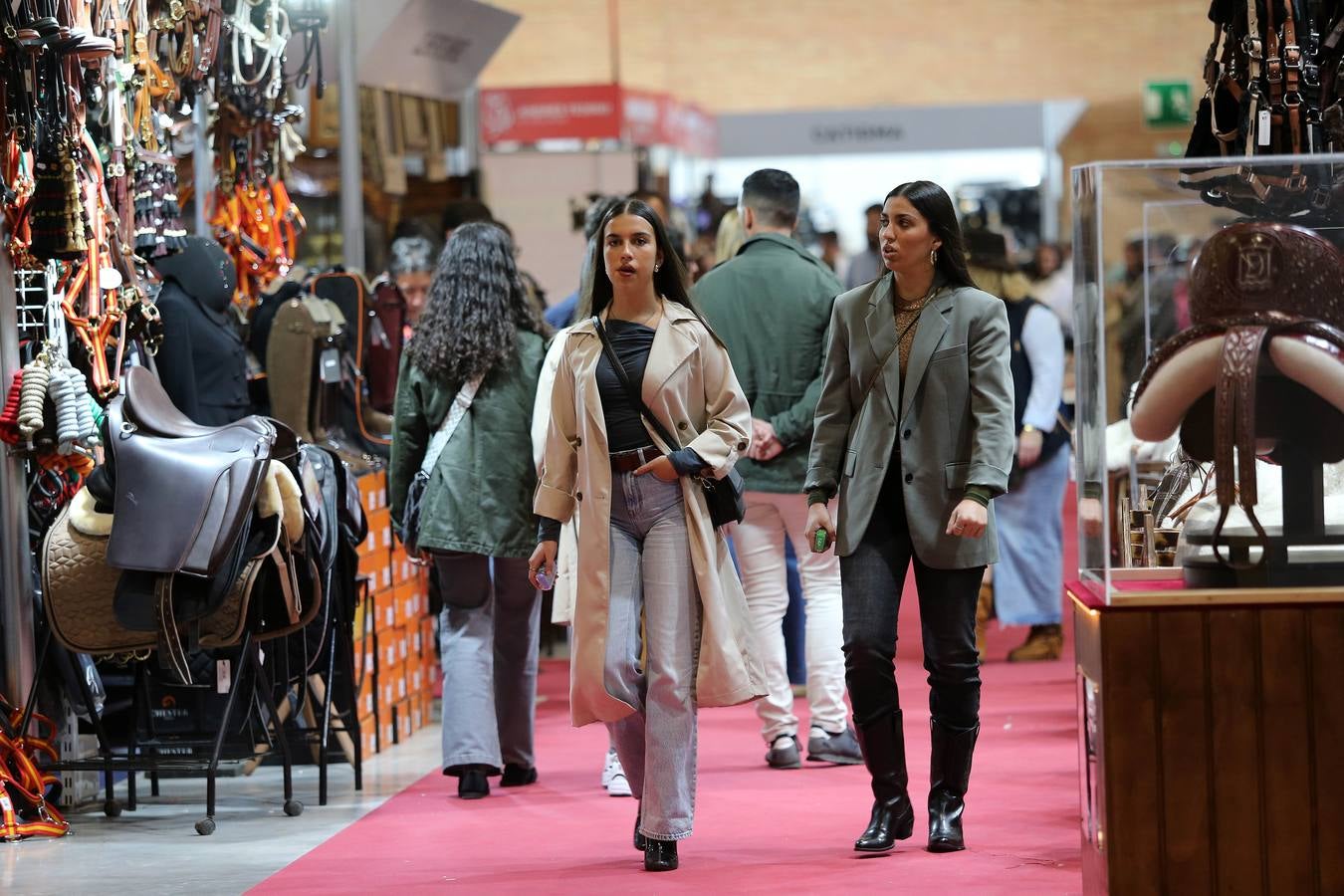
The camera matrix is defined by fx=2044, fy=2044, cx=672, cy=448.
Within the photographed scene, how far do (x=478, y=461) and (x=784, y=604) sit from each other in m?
1.20

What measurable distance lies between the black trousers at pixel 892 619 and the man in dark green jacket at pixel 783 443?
58.5 inches

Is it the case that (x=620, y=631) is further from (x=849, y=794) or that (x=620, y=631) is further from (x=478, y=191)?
(x=478, y=191)

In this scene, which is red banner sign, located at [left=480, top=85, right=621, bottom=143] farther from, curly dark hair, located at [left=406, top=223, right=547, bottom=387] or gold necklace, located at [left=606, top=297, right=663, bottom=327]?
gold necklace, located at [left=606, top=297, right=663, bottom=327]

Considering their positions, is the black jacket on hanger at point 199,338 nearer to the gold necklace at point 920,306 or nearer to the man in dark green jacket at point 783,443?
the man in dark green jacket at point 783,443

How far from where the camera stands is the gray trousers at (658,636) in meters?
4.79

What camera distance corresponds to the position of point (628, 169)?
1365 centimetres

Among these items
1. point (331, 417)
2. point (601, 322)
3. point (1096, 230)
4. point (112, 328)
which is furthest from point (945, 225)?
point (331, 417)

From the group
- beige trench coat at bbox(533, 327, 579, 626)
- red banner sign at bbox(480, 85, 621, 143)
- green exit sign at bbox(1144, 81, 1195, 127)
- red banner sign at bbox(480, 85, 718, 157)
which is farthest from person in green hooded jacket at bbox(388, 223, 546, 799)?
green exit sign at bbox(1144, 81, 1195, 127)

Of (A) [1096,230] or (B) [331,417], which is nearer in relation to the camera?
(A) [1096,230]

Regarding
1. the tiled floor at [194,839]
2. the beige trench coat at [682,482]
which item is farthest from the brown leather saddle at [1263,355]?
the tiled floor at [194,839]

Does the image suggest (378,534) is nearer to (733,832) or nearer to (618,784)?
(618,784)

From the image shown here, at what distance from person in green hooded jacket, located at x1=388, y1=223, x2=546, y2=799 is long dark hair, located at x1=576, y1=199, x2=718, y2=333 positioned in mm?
839

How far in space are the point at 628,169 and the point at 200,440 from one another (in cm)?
819

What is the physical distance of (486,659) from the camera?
6.12 meters
